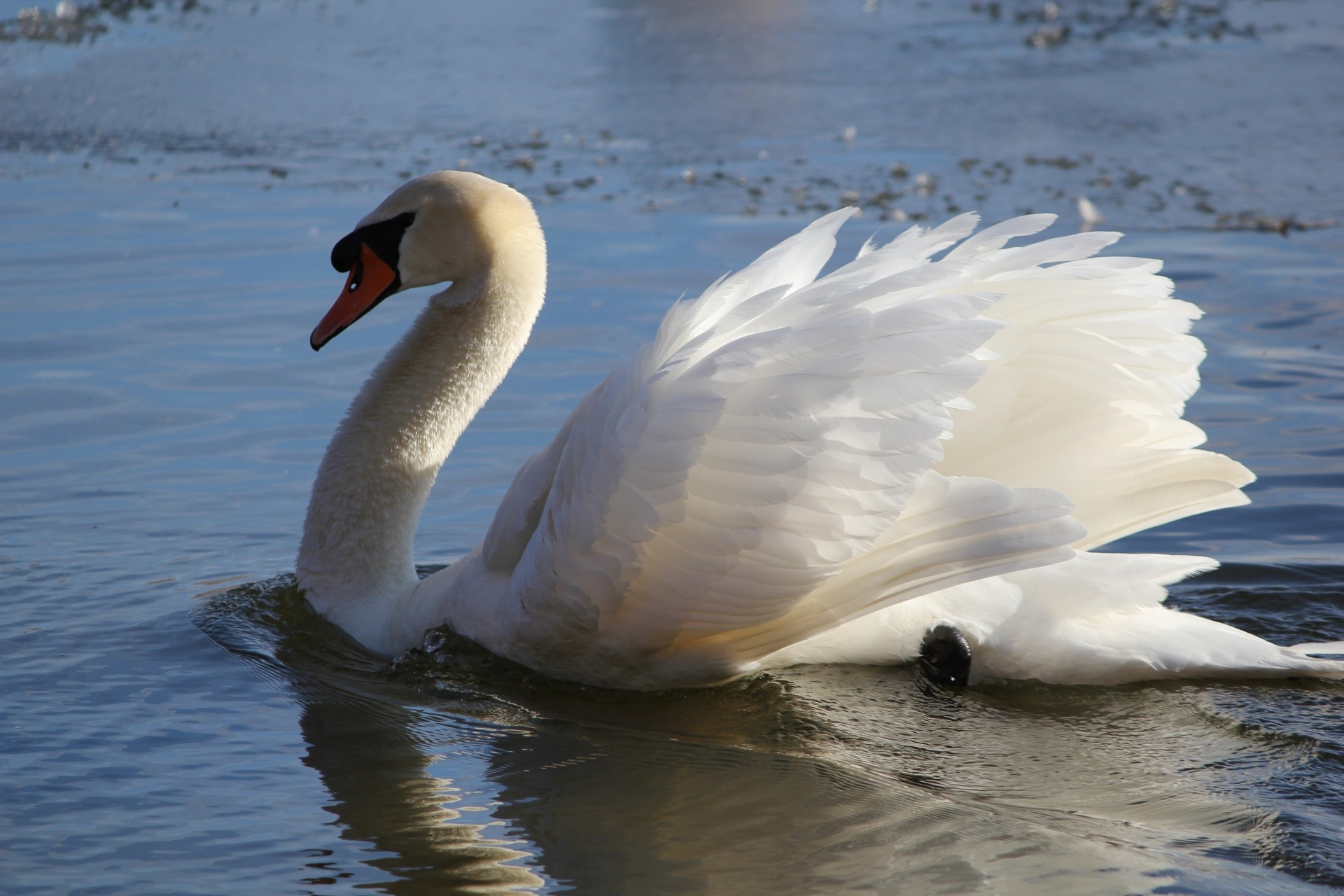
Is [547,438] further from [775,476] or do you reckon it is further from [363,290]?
[775,476]

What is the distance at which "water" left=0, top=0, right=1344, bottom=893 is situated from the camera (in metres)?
3.02

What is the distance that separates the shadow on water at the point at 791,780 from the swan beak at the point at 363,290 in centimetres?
95

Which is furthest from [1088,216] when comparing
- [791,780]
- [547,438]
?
[791,780]

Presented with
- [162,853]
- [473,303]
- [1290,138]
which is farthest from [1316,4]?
[162,853]

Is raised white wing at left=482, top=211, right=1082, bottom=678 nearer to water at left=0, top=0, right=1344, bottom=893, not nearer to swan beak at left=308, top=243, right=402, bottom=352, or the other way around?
water at left=0, top=0, right=1344, bottom=893

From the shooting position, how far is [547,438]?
5883 millimetres

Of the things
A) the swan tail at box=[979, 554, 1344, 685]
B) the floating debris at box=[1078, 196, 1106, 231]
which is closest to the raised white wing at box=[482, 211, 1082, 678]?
the swan tail at box=[979, 554, 1344, 685]

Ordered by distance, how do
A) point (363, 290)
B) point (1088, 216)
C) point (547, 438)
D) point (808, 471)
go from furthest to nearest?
point (1088, 216), point (547, 438), point (363, 290), point (808, 471)

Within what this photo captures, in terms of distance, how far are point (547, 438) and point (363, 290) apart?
1496mm

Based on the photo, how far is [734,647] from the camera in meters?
3.68

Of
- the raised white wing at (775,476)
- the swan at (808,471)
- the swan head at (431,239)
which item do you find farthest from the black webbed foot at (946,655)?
the swan head at (431,239)

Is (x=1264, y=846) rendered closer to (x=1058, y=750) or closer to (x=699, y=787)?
(x=1058, y=750)

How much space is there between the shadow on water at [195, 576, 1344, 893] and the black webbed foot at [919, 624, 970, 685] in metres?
0.05

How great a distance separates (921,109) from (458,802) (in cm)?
800
